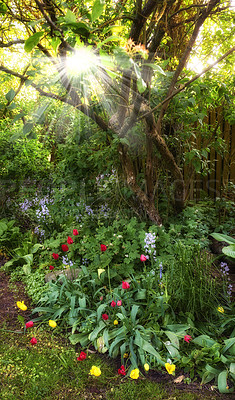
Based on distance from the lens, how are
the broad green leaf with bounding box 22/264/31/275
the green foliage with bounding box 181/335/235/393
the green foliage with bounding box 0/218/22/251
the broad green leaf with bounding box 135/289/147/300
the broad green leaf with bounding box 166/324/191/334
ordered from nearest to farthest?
1. the green foliage with bounding box 181/335/235/393
2. the broad green leaf with bounding box 166/324/191/334
3. the broad green leaf with bounding box 135/289/147/300
4. the broad green leaf with bounding box 22/264/31/275
5. the green foliage with bounding box 0/218/22/251

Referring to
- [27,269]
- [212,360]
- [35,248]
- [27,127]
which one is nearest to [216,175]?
[35,248]

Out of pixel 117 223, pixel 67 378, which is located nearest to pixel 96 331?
pixel 67 378

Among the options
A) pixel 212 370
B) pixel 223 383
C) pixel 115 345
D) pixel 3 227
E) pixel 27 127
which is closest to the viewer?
pixel 27 127

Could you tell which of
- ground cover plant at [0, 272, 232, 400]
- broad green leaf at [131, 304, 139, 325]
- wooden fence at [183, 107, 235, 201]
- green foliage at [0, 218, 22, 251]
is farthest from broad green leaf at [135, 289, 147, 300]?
wooden fence at [183, 107, 235, 201]

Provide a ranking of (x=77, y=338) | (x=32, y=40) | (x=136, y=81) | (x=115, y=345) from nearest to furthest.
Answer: (x=32, y=40) < (x=115, y=345) < (x=77, y=338) < (x=136, y=81)

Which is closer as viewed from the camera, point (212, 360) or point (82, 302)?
point (212, 360)

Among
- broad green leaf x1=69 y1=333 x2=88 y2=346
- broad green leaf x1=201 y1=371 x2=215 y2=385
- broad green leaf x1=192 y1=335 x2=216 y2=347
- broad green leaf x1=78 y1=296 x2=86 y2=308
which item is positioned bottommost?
broad green leaf x1=201 y1=371 x2=215 y2=385

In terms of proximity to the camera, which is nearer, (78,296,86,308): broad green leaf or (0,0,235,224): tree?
(78,296,86,308): broad green leaf

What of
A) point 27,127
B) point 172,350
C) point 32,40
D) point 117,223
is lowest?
point 172,350

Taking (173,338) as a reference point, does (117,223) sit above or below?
above

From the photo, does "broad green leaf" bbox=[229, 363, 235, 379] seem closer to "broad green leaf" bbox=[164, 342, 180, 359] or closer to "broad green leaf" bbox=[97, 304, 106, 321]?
"broad green leaf" bbox=[164, 342, 180, 359]

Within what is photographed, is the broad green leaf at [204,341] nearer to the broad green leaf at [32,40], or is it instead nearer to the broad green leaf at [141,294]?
the broad green leaf at [141,294]

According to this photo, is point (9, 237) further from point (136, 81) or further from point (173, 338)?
point (173, 338)

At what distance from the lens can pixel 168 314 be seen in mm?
2477
